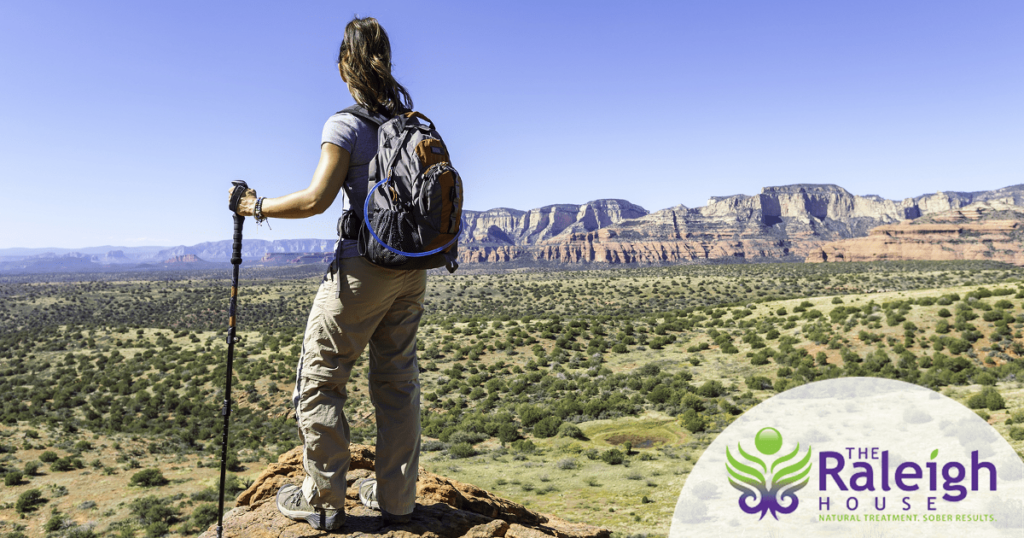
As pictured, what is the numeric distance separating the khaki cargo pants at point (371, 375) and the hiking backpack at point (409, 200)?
205mm

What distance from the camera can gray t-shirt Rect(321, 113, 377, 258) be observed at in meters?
2.65

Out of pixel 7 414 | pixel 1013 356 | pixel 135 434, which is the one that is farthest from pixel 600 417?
pixel 7 414

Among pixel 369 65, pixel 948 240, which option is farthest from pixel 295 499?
pixel 948 240

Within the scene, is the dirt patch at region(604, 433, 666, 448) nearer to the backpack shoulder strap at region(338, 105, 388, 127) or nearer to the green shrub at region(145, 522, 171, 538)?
the green shrub at region(145, 522, 171, 538)

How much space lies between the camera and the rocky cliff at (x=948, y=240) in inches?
4921

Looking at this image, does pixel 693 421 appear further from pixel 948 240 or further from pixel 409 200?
pixel 948 240

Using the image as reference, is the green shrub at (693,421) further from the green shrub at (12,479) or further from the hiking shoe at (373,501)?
the green shrub at (12,479)

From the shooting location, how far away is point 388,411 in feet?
10.1

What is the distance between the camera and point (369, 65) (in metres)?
2.80

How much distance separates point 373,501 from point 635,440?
11.3 metres

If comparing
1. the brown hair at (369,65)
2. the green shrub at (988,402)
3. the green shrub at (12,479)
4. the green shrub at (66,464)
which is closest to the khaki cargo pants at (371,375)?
the brown hair at (369,65)

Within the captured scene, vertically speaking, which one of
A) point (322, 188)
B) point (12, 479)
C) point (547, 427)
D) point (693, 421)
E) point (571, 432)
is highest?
point (322, 188)

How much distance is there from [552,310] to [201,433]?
34.6 metres

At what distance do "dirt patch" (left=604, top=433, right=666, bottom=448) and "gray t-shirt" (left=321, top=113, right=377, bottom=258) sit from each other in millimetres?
11972
